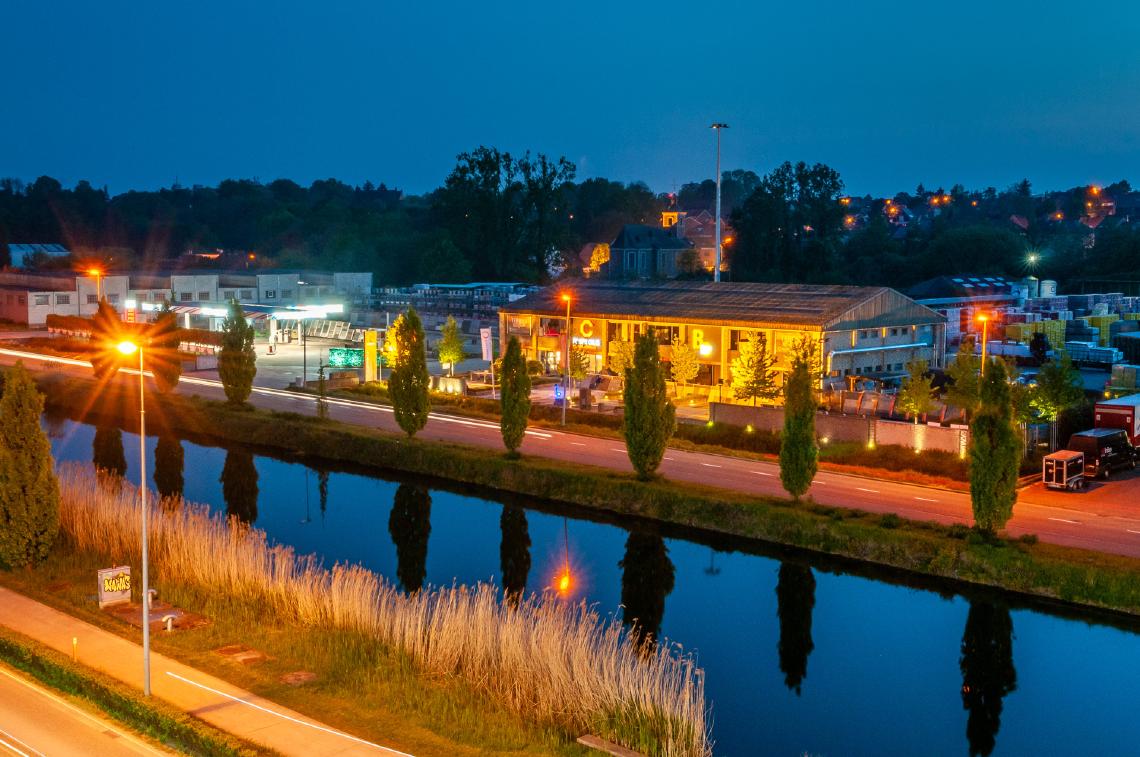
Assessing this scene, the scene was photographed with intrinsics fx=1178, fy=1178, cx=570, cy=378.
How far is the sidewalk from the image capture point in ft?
42.6

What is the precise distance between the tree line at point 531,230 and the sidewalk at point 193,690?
59971 millimetres

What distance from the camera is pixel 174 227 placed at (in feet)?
381

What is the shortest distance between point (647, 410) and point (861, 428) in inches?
280

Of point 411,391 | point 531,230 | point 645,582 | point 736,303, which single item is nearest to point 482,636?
point 645,582

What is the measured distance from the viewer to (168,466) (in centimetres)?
3319

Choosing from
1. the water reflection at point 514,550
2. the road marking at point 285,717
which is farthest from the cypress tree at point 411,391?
the road marking at point 285,717

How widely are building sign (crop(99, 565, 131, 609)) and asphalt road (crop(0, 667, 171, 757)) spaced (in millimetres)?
3336

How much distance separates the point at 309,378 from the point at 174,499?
900 inches

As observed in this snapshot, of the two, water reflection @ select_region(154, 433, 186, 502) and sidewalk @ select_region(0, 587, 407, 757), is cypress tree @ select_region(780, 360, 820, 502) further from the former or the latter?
water reflection @ select_region(154, 433, 186, 502)

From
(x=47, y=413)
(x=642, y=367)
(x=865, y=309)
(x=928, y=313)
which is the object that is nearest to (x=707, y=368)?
(x=865, y=309)

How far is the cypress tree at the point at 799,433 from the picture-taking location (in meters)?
24.6

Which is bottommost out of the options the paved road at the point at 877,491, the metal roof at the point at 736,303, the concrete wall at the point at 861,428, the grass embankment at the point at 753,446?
the paved road at the point at 877,491

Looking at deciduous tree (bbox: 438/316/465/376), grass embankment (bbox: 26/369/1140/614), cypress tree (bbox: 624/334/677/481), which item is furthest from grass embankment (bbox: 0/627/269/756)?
deciduous tree (bbox: 438/316/465/376)

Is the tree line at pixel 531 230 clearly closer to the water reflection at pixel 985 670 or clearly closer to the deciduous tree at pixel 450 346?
the deciduous tree at pixel 450 346
